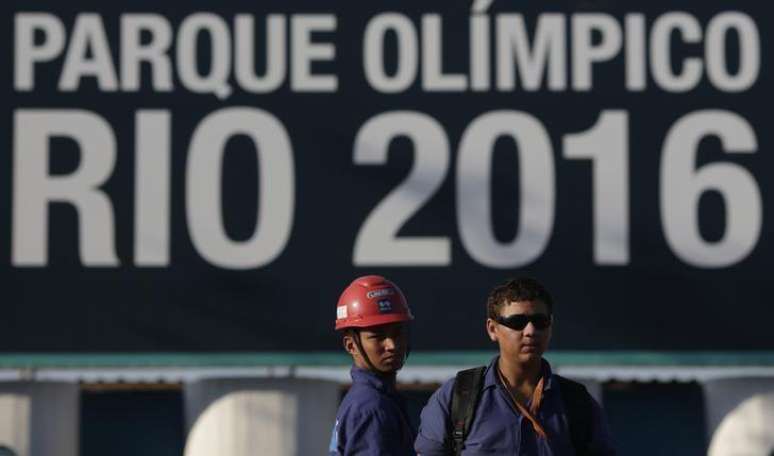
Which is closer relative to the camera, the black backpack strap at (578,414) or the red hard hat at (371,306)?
the black backpack strap at (578,414)

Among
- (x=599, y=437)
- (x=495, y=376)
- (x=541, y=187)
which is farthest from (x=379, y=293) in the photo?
(x=541, y=187)

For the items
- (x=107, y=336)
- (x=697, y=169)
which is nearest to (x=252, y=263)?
(x=107, y=336)

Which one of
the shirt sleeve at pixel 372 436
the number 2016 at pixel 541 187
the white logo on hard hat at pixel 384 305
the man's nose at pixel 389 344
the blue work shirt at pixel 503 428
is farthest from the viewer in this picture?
the number 2016 at pixel 541 187

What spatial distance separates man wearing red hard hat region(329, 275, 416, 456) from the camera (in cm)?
452

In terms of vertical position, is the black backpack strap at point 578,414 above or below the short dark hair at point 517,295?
below

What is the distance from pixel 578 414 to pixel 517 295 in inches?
14.9

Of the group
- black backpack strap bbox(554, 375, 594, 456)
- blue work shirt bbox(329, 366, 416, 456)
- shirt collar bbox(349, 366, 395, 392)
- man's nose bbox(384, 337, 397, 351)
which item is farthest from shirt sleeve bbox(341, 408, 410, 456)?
black backpack strap bbox(554, 375, 594, 456)

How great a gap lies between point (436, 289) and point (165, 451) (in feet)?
6.18

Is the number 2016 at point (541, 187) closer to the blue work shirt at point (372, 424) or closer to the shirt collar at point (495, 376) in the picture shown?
the blue work shirt at point (372, 424)

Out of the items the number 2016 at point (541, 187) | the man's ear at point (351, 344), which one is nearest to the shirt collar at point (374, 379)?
the man's ear at point (351, 344)

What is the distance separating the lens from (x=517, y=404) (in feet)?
13.9

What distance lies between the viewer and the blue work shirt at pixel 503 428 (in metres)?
4.19

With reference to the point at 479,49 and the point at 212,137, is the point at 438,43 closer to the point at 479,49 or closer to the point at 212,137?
the point at 479,49

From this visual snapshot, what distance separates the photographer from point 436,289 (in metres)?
9.05
